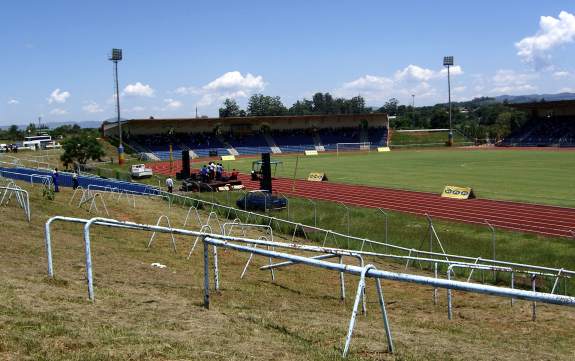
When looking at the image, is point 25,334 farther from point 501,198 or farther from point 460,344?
point 501,198

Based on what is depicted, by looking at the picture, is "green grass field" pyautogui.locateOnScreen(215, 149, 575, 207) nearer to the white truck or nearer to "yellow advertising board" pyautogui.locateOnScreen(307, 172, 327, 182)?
"yellow advertising board" pyautogui.locateOnScreen(307, 172, 327, 182)

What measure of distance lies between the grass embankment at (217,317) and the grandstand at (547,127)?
3404 inches

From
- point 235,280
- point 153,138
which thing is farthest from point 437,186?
point 153,138

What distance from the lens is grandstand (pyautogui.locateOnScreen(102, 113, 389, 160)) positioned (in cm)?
9475

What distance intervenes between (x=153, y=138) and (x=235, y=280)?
286 feet

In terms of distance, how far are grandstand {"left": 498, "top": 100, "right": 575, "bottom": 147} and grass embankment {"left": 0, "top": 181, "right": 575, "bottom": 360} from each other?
8646cm

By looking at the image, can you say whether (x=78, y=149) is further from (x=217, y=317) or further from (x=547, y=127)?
(x=547, y=127)

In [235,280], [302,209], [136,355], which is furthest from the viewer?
[302,209]

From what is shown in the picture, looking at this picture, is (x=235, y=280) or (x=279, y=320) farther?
(x=235, y=280)

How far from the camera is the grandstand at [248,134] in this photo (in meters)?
94.8

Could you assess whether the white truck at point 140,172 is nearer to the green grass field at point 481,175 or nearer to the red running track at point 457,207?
the red running track at point 457,207

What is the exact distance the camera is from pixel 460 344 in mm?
7328

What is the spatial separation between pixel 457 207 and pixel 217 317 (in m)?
27.2

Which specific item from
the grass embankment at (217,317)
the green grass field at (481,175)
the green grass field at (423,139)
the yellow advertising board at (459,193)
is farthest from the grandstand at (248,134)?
the grass embankment at (217,317)
